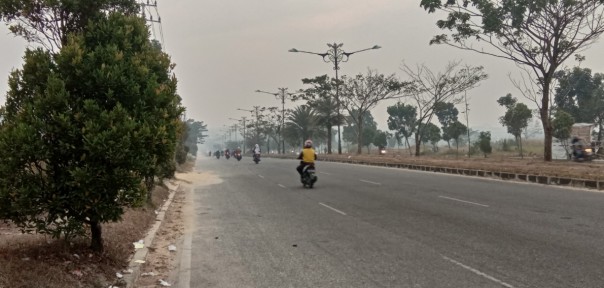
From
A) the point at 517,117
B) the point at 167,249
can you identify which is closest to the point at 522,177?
the point at 167,249

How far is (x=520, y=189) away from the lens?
16.6 m

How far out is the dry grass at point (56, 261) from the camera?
5.05 m

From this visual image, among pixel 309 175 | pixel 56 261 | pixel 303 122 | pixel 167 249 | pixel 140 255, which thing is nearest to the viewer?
pixel 56 261

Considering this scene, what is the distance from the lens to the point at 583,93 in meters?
47.6

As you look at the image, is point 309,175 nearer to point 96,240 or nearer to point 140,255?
point 140,255

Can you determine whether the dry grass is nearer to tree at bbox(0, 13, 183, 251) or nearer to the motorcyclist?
tree at bbox(0, 13, 183, 251)

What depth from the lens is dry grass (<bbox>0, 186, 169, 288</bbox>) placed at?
16.6 feet

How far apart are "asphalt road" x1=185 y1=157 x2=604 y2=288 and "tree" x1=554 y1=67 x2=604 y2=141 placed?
3625 cm

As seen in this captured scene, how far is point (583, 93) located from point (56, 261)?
51.9 meters

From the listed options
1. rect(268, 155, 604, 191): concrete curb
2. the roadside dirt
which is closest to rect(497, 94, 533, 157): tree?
rect(268, 155, 604, 191): concrete curb

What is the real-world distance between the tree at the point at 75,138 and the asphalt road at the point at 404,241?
1666 millimetres

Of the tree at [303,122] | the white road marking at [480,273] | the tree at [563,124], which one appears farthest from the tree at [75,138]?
the tree at [303,122]

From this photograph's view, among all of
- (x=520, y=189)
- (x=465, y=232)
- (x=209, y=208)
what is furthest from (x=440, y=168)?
(x=465, y=232)

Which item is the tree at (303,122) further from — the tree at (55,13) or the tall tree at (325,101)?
the tree at (55,13)
